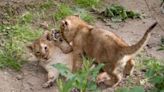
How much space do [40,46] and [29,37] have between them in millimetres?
564

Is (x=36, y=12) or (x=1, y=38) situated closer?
(x=1, y=38)

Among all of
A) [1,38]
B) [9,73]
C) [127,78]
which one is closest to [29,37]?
[1,38]

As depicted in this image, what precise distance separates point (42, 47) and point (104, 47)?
0.71 metres

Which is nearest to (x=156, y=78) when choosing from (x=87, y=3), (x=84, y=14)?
(x=84, y=14)

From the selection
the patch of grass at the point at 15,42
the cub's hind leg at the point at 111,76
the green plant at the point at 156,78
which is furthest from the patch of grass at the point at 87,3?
the green plant at the point at 156,78

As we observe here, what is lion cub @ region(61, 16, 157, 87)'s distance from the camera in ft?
15.8

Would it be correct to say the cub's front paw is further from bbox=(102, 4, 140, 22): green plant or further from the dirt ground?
bbox=(102, 4, 140, 22): green plant

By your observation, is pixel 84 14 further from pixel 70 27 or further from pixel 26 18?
pixel 70 27

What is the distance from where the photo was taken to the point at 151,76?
4.42 metres

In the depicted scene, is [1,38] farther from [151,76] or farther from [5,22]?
[151,76]

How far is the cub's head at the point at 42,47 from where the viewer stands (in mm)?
5340

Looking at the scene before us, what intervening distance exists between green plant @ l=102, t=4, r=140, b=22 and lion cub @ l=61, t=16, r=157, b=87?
922mm

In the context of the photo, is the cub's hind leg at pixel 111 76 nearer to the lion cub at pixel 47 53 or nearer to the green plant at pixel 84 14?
the lion cub at pixel 47 53

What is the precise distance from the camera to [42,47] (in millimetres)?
5336
